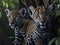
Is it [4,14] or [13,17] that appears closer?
[13,17]

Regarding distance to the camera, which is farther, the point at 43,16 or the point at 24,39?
the point at 24,39

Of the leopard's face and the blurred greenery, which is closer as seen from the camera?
the leopard's face

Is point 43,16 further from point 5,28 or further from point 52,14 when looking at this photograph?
point 5,28

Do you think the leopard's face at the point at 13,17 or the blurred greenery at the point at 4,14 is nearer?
the leopard's face at the point at 13,17

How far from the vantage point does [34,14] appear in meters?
1.71

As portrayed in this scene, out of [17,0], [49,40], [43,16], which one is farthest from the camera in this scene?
[17,0]

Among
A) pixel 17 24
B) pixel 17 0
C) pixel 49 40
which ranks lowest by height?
pixel 49 40

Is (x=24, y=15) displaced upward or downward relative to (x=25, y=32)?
upward

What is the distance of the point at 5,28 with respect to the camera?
7.22 feet

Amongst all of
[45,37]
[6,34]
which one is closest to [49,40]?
[45,37]

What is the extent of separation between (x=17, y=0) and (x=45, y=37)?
590mm

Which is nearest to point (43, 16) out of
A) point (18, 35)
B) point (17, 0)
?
point (18, 35)

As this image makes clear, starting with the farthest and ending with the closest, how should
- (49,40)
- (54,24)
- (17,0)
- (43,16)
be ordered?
(17,0)
(54,24)
(49,40)
(43,16)

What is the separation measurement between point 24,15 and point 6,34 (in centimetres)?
41
